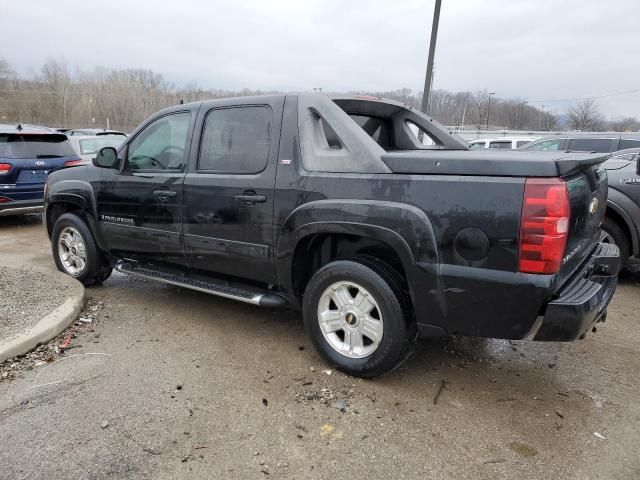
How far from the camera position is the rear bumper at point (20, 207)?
8289 mm

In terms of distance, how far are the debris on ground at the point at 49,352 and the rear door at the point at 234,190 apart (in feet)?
3.60

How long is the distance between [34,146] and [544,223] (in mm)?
9013

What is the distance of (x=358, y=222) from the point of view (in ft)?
10.1

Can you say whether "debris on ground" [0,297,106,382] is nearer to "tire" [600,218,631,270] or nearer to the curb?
the curb

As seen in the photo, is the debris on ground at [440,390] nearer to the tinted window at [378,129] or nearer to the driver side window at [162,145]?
the tinted window at [378,129]

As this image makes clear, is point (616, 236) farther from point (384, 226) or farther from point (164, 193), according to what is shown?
point (164, 193)

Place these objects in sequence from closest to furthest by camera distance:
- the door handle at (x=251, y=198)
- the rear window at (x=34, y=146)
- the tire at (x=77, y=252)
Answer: the door handle at (x=251, y=198) < the tire at (x=77, y=252) < the rear window at (x=34, y=146)

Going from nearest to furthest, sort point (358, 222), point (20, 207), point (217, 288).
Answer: point (358, 222) < point (217, 288) < point (20, 207)

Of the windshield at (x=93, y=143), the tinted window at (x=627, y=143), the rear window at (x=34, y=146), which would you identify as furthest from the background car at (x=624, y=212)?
the windshield at (x=93, y=143)

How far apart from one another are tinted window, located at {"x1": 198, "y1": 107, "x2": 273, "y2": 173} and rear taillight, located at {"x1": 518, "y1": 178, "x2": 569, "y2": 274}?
1.88 meters

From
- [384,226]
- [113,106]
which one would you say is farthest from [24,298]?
[113,106]

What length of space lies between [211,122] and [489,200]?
2.42 metres

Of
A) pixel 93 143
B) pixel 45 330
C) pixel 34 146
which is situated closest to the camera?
pixel 45 330

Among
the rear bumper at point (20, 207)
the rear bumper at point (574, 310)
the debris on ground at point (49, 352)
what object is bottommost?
the debris on ground at point (49, 352)
